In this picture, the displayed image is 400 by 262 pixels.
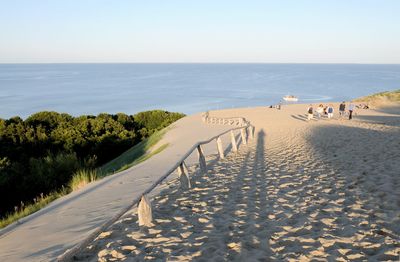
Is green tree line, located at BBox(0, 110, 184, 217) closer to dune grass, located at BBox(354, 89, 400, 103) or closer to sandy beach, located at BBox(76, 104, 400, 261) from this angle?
sandy beach, located at BBox(76, 104, 400, 261)

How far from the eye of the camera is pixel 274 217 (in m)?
7.12

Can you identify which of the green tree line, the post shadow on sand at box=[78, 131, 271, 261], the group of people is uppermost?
the group of people

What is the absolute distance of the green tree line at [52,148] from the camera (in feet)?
60.4

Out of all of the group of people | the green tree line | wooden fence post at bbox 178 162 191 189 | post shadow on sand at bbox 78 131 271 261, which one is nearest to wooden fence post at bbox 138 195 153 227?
post shadow on sand at bbox 78 131 271 261

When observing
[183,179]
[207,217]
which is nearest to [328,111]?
[183,179]

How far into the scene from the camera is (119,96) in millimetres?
133500

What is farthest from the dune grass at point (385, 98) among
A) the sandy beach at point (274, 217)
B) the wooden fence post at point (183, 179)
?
the wooden fence post at point (183, 179)

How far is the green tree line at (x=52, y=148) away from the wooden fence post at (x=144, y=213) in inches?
469

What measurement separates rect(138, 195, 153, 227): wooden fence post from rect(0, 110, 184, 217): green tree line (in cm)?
1191

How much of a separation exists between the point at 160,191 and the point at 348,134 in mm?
14240

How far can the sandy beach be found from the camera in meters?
5.55

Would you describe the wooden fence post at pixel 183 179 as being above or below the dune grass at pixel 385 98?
below

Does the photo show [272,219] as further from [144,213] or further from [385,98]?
[385,98]

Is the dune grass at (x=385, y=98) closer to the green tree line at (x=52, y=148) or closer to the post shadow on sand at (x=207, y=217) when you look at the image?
the green tree line at (x=52, y=148)
